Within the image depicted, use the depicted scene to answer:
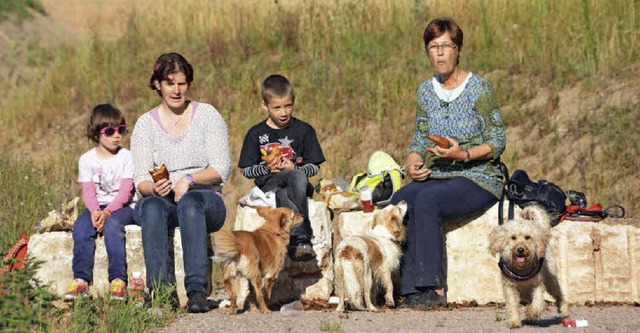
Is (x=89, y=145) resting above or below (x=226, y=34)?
below

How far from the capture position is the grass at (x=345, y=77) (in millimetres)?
14188

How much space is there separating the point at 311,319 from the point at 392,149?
7.04 metres

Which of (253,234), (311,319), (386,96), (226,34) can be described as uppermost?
(226,34)

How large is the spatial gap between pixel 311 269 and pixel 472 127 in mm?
1871

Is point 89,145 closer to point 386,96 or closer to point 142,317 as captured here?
point 386,96

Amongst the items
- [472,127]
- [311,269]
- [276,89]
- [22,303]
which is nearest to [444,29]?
[472,127]

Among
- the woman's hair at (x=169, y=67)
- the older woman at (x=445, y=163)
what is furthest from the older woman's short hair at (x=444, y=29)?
the woman's hair at (x=169, y=67)

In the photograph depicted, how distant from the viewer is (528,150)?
14.6 m

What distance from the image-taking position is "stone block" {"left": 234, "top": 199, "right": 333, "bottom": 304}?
381 inches

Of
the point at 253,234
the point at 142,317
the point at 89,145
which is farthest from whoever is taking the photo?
the point at 89,145

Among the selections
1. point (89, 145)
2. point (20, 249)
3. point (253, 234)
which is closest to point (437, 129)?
point (253, 234)

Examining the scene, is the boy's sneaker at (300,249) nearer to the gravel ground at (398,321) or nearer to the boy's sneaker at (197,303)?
the gravel ground at (398,321)

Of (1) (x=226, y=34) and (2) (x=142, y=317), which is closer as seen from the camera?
(2) (x=142, y=317)

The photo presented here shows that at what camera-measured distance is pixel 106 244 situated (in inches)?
361
